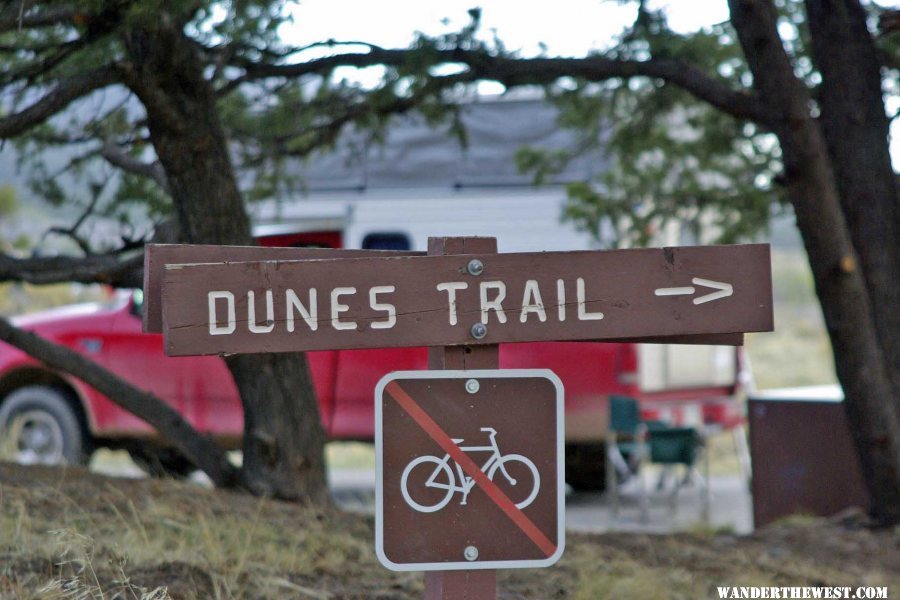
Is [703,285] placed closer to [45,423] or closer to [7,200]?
[45,423]

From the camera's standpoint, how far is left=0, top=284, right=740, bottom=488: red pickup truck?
9.21m

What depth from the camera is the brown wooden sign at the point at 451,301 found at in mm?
2639

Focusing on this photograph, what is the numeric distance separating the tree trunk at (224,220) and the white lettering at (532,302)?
2.72 meters

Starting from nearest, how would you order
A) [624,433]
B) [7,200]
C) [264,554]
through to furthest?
[264,554] < [624,433] < [7,200]

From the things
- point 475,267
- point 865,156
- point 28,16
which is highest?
point 28,16

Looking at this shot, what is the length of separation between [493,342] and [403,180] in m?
8.69

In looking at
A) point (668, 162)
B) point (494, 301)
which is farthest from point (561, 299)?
point (668, 162)

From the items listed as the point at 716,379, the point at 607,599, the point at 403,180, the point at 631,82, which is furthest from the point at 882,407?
the point at 403,180

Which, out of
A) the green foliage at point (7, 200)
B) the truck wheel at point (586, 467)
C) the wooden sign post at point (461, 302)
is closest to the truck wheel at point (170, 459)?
the truck wheel at point (586, 467)

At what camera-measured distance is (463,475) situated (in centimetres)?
266

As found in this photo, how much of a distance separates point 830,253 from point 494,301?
125 inches

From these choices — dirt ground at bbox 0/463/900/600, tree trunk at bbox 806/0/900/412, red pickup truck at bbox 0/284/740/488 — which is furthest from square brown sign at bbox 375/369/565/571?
red pickup truck at bbox 0/284/740/488

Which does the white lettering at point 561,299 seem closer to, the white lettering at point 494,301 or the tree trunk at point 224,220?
the white lettering at point 494,301

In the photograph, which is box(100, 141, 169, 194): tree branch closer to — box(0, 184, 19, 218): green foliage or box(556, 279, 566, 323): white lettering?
box(556, 279, 566, 323): white lettering
